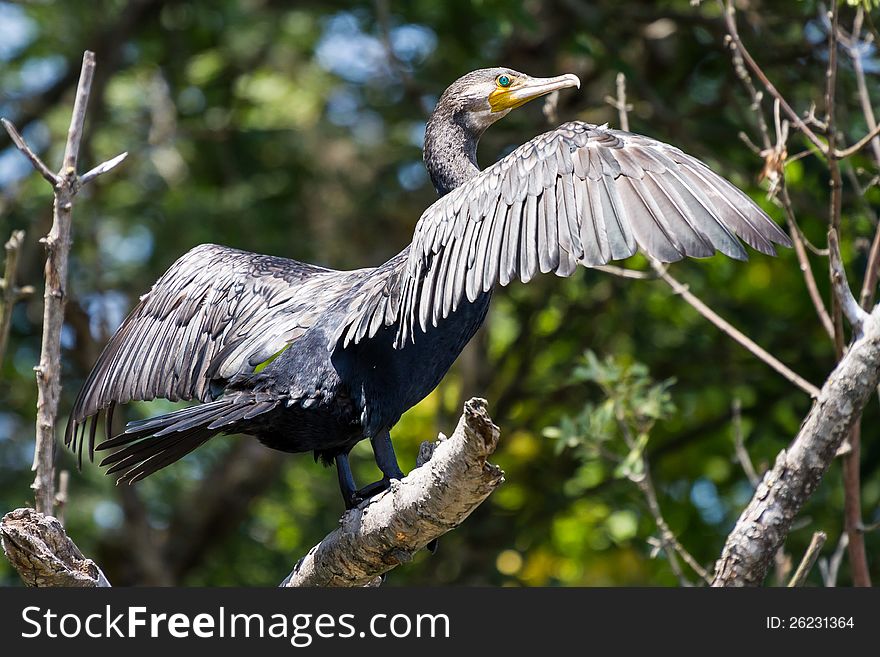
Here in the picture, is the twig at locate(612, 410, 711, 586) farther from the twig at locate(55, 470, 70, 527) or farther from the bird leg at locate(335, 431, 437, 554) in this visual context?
the twig at locate(55, 470, 70, 527)

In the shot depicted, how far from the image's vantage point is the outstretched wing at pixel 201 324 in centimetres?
443

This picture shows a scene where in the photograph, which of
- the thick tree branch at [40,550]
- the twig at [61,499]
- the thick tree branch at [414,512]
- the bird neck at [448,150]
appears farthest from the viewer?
the bird neck at [448,150]

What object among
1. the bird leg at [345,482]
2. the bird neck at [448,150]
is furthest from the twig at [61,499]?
the bird neck at [448,150]

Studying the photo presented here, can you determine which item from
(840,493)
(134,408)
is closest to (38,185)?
(134,408)

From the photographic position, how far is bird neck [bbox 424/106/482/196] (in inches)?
179

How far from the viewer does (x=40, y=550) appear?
329 centimetres

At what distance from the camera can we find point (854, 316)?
374 cm

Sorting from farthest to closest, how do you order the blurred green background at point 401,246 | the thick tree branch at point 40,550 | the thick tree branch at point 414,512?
the blurred green background at point 401,246 → the thick tree branch at point 40,550 → the thick tree branch at point 414,512

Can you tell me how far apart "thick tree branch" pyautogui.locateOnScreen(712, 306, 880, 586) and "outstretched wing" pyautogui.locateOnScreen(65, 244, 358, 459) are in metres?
1.57

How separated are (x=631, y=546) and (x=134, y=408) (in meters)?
3.13

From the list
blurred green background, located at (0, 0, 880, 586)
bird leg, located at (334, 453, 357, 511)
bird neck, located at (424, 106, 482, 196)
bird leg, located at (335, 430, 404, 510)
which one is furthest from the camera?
blurred green background, located at (0, 0, 880, 586)

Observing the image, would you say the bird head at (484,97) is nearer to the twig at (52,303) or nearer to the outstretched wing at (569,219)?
the outstretched wing at (569,219)

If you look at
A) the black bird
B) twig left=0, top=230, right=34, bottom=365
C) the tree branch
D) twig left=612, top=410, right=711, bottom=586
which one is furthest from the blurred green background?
the tree branch

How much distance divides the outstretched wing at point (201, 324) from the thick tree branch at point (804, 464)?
5.16ft
